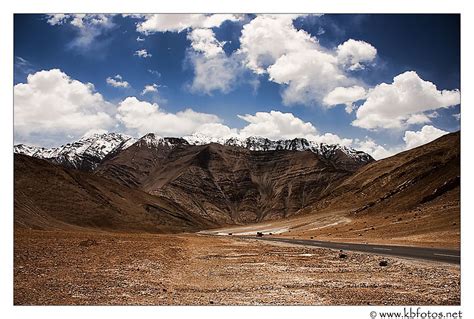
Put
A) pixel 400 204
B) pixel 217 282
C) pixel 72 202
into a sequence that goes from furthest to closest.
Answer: pixel 72 202 → pixel 400 204 → pixel 217 282

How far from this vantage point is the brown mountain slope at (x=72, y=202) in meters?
83.3

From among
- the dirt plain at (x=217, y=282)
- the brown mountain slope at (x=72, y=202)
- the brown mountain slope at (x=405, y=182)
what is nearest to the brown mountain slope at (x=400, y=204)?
the brown mountain slope at (x=405, y=182)

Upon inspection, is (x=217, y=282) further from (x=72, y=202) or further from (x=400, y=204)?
(x=72, y=202)

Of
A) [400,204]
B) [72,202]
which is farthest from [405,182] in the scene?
[72,202]

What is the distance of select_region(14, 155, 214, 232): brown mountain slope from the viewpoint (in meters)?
83.3

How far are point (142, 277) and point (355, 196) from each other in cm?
12412

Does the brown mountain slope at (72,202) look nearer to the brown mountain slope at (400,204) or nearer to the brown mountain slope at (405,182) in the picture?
the brown mountain slope at (400,204)

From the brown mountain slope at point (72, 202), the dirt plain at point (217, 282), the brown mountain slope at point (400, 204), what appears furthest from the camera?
the brown mountain slope at point (72, 202)

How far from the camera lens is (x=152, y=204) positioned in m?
143

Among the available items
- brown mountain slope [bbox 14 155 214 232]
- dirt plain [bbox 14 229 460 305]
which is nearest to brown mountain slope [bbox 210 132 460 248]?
dirt plain [bbox 14 229 460 305]

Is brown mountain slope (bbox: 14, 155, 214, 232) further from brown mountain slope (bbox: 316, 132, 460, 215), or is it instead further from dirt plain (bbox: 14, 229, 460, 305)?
brown mountain slope (bbox: 316, 132, 460, 215)

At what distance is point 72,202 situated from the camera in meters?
96.2
